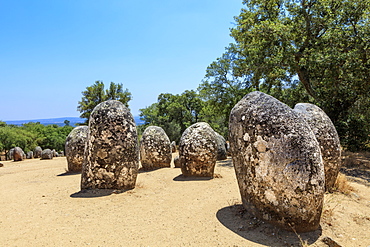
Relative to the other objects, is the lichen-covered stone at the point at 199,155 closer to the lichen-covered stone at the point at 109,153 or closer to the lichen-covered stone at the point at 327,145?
the lichen-covered stone at the point at 109,153

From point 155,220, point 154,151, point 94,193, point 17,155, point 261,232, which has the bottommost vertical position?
point 261,232

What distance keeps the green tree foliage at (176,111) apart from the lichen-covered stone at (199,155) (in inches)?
949

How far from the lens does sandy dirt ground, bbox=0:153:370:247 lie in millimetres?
4078

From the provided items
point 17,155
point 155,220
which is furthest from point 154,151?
point 17,155

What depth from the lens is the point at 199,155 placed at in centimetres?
909

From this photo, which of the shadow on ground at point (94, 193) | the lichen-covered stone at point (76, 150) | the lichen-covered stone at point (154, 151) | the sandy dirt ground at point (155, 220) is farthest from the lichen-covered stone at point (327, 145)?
the lichen-covered stone at point (76, 150)

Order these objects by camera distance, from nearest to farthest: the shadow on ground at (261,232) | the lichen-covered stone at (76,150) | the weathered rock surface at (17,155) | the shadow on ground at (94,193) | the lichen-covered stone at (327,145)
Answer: the shadow on ground at (261,232) < the shadow on ground at (94,193) < the lichen-covered stone at (327,145) < the lichen-covered stone at (76,150) < the weathered rock surface at (17,155)

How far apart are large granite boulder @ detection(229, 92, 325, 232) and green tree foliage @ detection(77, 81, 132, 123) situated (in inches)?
1249

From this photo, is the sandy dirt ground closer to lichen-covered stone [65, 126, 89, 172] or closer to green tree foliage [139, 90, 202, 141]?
lichen-covered stone [65, 126, 89, 172]

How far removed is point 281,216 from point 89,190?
5.08 m

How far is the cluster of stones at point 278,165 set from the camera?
4.16m

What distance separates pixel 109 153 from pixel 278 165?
4.60 meters

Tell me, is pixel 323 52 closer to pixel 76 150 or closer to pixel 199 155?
pixel 199 155

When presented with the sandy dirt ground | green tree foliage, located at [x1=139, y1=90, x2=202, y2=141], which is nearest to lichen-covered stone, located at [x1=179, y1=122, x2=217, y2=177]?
the sandy dirt ground
